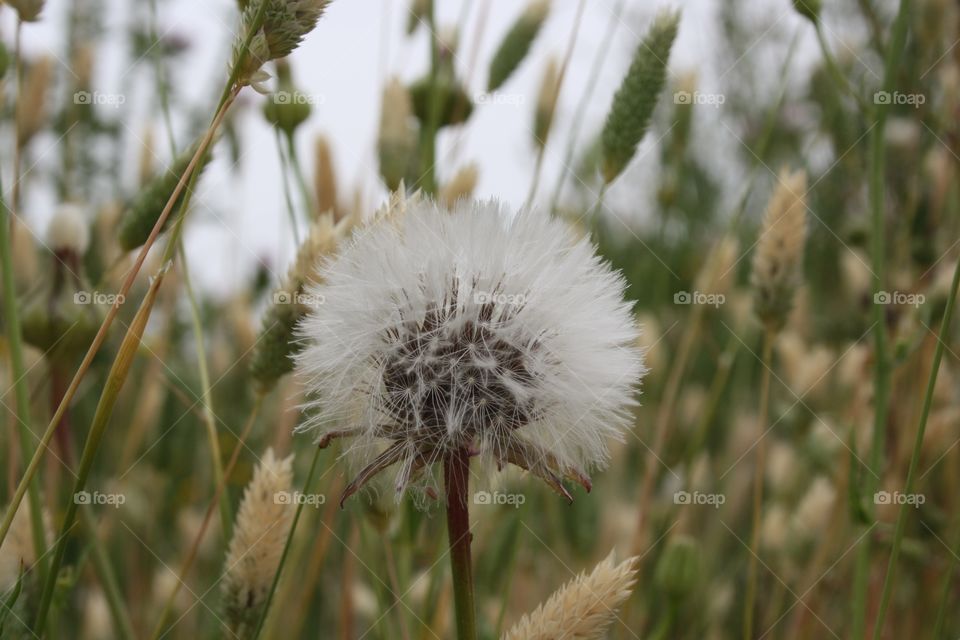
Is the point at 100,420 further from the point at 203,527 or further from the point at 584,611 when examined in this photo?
the point at 584,611

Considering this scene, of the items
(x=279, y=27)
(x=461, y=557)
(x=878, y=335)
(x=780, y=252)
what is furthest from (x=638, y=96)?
(x=461, y=557)

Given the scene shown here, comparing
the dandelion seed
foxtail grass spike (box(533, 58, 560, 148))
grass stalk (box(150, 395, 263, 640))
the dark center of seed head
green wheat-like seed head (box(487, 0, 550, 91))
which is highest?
green wheat-like seed head (box(487, 0, 550, 91))

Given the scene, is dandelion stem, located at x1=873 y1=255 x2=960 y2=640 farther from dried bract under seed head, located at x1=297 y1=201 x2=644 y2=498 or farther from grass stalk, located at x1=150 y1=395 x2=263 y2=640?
grass stalk, located at x1=150 y1=395 x2=263 y2=640

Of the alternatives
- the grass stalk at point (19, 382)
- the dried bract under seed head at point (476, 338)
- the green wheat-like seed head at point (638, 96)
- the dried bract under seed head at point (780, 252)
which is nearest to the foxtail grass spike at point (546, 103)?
the green wheat-like seed head at point (638, 96)

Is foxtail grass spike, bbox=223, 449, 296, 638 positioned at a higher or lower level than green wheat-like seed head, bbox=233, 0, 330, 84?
lower

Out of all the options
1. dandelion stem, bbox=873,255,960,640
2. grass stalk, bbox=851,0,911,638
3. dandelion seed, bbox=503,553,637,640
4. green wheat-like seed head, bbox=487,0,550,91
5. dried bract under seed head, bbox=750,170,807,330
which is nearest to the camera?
dandelion seed, bbox=503,553,637,640

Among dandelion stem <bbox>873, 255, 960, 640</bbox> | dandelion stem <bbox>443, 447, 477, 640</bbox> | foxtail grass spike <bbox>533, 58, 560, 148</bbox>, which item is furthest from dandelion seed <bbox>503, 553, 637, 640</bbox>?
foxtail grass spike <bbox>533, 58, 560, 148</bbox>
